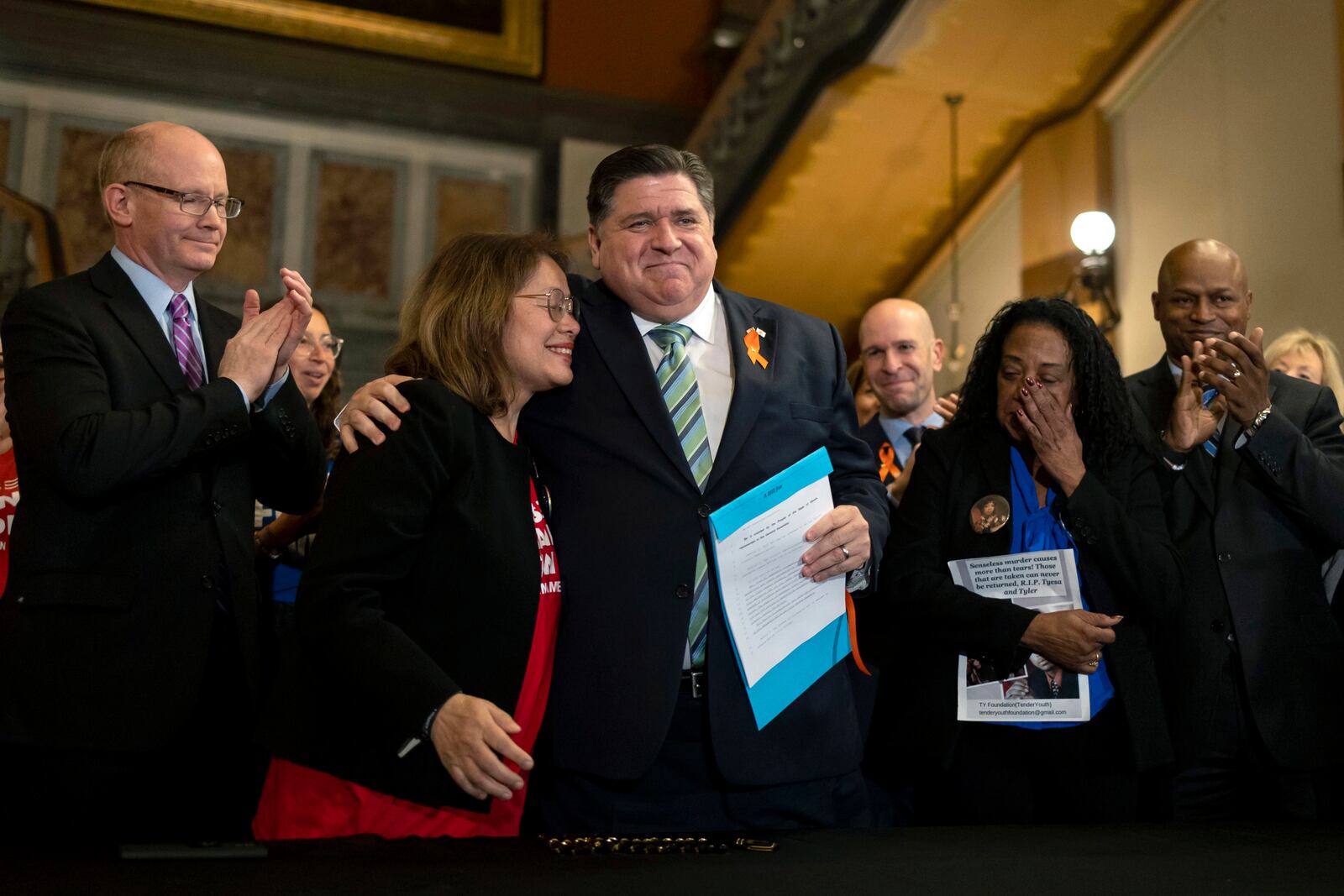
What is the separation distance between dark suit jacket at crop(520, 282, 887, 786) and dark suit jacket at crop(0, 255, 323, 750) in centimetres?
59

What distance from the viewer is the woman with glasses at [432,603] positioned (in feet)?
5.50

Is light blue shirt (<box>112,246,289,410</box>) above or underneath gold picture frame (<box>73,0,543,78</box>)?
underneath

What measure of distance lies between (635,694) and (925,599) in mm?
731

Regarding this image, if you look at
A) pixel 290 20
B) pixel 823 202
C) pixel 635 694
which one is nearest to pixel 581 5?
pixel 290 20

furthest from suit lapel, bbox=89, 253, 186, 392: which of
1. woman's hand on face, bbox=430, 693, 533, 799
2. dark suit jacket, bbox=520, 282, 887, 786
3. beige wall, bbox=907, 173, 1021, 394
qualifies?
beige wall, bbox=907, 173, 1021, 394

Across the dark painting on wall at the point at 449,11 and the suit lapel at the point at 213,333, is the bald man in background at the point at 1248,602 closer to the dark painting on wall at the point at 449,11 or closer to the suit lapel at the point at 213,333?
the suit lapel at the point at 213,333

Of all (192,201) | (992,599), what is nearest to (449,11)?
(192,201)

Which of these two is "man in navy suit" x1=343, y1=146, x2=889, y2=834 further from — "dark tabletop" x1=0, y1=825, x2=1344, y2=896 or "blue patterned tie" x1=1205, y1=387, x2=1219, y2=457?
"blue patterned tie" x1=1205, y1=387, x2=1219, y2=457

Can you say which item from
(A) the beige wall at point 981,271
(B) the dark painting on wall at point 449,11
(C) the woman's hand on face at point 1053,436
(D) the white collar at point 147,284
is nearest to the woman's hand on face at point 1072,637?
(C) the woman's hand on face at point 1053,436

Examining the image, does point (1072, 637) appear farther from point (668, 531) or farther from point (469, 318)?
point (469, 318)

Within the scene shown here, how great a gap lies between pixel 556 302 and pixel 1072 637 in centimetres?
112

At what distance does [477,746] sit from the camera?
1.54 meters

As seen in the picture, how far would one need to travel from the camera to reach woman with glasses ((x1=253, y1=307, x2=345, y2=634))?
287 cm

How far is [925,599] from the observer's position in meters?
2.42
